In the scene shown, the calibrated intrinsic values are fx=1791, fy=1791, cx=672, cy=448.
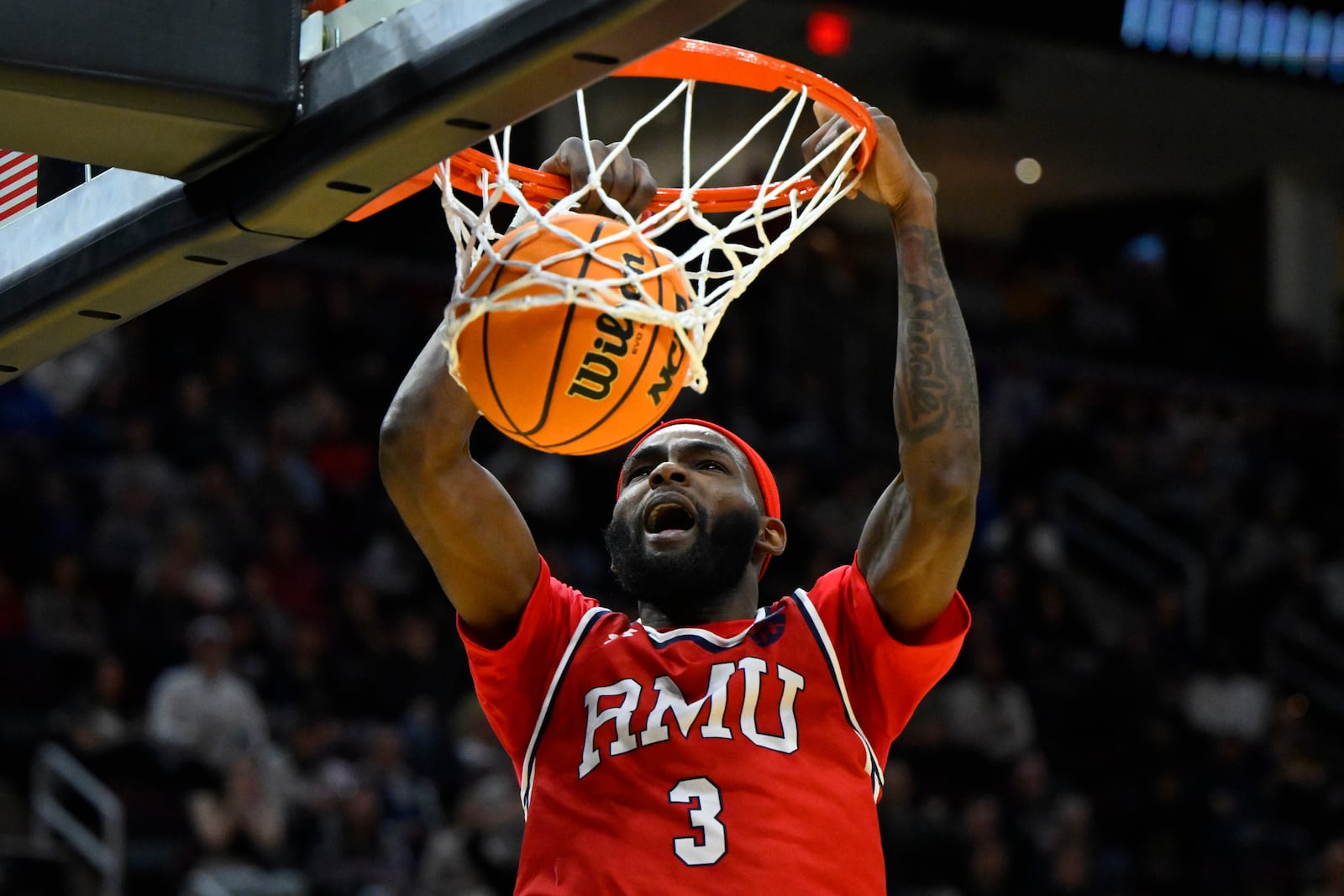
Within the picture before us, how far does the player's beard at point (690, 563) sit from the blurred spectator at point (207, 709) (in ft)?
16.0

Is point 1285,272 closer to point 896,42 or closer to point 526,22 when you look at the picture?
point 896,42

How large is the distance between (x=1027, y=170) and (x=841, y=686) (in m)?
14.7

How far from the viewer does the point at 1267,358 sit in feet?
52.6

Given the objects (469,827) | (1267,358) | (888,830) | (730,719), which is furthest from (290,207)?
(1267,358)

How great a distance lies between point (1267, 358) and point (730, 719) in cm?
1371

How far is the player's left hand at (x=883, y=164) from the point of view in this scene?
3516mm

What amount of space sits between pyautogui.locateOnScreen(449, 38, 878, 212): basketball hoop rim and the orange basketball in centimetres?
20

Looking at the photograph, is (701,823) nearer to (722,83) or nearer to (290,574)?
(722,83)

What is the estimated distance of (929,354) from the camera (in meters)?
3.60

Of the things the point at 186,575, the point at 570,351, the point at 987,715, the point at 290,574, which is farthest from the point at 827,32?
the point at 570,351

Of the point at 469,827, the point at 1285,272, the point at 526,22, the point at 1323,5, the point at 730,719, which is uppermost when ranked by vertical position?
the point at 526,22

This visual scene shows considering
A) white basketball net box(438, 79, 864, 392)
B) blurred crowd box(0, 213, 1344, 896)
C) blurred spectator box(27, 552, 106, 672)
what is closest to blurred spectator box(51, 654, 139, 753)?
blurred crowd box(0, 213, 1344, 896)

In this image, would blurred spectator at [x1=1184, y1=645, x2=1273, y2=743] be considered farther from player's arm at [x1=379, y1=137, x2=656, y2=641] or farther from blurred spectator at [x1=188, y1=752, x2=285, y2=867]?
player's arm at [x1=379, y1=137, x2=656, y2=641]

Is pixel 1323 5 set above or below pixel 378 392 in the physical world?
above
